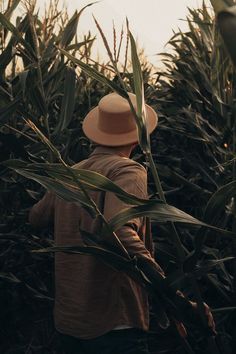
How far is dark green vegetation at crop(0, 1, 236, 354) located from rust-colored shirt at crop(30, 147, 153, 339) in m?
0.27

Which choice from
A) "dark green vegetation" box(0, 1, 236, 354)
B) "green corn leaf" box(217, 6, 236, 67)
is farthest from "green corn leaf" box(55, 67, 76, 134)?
"green corn leaf" box(217, 6, 236, 67)

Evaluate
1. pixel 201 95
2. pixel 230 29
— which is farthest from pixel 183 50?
pixel 230 29

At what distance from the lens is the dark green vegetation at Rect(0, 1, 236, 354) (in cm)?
214

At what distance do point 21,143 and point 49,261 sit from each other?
40.7 inches

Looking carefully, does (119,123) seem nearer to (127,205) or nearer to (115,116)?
(115,116)

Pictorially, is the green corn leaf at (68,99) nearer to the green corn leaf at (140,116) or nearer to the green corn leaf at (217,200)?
the green corn leaf at (140,116)

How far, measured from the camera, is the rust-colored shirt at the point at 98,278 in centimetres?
163

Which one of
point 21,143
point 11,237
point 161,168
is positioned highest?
point 21,143

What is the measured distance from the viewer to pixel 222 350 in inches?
79.3

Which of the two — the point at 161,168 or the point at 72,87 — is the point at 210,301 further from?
the point at 72,87

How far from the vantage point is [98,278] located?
171cm

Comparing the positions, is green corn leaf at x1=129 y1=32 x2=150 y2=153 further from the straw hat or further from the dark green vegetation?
the dark green vegetation

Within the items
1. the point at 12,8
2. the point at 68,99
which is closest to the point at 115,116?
the point at 68,99

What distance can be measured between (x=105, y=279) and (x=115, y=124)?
1.38 feet
